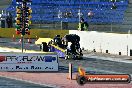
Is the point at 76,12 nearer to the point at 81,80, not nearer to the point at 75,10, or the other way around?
the point at 75,10

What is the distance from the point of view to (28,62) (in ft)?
90.3

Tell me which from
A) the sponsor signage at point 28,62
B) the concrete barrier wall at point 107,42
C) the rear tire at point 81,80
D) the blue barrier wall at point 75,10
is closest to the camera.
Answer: the rear tire at point 81,80

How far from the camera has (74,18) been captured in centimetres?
6725

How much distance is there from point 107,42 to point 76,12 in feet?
Answer: 97.4

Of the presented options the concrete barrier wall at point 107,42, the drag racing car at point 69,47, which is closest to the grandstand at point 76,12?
the concrete barrier wall at point 107,42

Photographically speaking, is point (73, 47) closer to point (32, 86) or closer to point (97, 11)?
point (32, 86)

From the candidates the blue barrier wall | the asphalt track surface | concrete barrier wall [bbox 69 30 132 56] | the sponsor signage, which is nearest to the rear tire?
the asphalt track surface

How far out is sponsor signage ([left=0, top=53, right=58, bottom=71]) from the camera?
1081 inches

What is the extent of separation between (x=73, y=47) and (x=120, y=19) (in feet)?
106

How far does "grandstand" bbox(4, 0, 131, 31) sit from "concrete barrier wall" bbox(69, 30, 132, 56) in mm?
19597

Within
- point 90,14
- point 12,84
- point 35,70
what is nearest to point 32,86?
point 12,84

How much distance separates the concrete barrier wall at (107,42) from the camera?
37781 mm

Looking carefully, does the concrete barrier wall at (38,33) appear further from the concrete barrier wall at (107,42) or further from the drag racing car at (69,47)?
the drag racing car at (69,47)

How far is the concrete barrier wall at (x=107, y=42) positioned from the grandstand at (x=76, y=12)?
19597 mm
